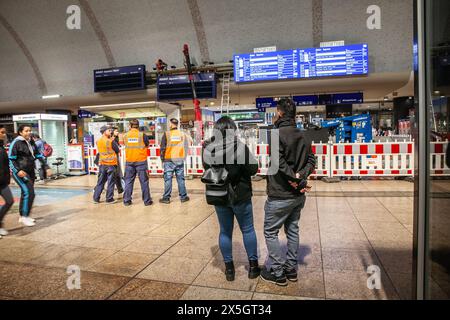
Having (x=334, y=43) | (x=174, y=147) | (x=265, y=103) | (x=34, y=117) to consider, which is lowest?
(x=174, y=147)

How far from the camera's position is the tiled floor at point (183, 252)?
290cm

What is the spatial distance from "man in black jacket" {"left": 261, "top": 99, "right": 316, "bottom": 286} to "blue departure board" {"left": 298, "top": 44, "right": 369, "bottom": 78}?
9955mm

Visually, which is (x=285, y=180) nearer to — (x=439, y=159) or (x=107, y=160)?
(x=439, y=159)

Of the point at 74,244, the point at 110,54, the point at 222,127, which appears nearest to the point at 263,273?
the point at 222,127

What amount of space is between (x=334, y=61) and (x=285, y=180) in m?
10.5

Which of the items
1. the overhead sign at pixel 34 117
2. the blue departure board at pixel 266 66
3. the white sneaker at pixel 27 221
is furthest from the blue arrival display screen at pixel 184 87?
the white sneaker at pixel 27 221

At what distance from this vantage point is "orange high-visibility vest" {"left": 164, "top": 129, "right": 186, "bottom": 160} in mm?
6754

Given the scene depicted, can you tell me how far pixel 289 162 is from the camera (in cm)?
296

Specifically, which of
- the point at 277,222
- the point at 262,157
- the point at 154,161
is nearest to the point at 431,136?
the point at 277,222

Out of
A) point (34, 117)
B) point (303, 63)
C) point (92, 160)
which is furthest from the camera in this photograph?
point (303, 63)

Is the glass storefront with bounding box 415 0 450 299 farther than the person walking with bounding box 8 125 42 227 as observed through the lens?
No

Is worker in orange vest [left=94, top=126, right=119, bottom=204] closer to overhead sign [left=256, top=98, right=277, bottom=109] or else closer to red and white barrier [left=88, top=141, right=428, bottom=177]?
red and white barrier [left=88, top=141, right=428, bottom=177]

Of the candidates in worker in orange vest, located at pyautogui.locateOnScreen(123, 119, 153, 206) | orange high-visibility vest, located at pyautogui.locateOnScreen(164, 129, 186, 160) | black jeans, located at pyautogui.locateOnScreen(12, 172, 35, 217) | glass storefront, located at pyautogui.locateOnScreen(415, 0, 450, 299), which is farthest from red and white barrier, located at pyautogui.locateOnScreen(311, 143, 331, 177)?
black jeans, located at pyautogui.locateOnScreen(12, 172, 35, 217)
